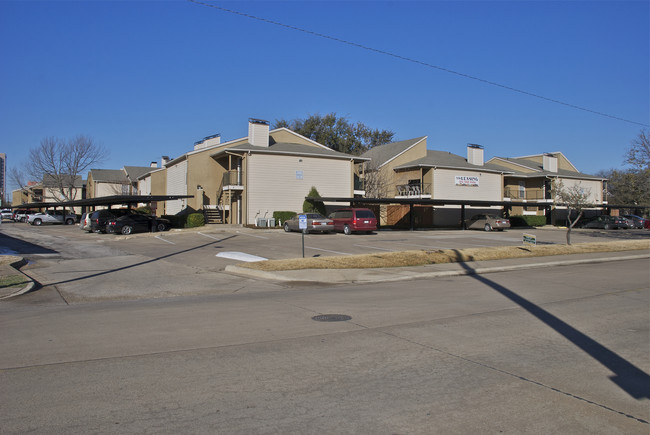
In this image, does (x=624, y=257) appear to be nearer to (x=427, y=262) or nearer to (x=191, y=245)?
(x=427, y=262)

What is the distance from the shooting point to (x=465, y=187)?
159ft

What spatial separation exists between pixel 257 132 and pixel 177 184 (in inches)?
421

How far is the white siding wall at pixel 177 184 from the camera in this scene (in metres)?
41.6

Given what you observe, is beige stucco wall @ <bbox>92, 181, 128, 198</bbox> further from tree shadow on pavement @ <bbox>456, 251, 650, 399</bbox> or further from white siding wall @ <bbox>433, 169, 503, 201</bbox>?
tree shadow on pavement @ <bbox>456, 251, 650, 399</bbox>

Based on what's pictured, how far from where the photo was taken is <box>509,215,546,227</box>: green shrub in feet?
161

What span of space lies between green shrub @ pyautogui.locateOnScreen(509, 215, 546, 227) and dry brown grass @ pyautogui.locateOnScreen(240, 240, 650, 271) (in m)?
24.2

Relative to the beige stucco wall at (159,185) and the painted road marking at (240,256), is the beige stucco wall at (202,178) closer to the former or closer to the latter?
the beige stucco wall at (159,185)

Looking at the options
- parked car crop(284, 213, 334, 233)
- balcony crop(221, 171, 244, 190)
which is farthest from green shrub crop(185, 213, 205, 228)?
parked car crop(284, 213, 334, 233)

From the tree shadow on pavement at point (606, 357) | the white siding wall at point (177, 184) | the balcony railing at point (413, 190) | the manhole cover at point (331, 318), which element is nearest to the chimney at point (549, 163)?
the balcony railing at point (413, 190)

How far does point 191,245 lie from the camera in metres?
24.2

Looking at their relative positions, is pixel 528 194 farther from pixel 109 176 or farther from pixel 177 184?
pixel 109 176

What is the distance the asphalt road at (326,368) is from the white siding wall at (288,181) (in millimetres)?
25954

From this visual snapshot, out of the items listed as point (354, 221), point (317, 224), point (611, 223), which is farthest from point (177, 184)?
point (611, 223)

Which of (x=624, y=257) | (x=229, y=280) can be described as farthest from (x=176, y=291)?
(x=624, y=257)
